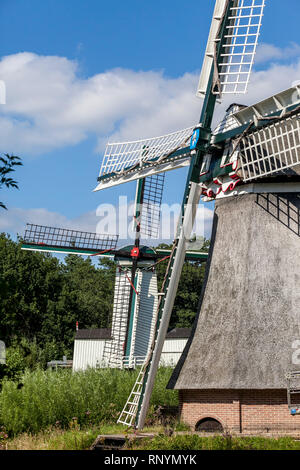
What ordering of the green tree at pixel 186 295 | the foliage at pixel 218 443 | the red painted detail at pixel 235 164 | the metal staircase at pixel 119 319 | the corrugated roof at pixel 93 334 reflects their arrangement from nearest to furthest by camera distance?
the foliage at pixel 218 443 < the red painted detail at pixel 235 164 < the metal staircase at pixel 119 319 < the corrugated roof at pixel 93 334 < the green tree at pixel 186 295

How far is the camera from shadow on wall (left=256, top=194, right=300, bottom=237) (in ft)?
45.0

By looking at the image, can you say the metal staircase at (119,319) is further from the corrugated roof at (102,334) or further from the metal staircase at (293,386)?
the metal staircase at (293,386)

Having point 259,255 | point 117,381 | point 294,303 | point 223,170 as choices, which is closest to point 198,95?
point 223,170

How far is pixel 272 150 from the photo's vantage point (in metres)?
13.4

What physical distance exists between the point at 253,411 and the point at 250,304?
2389 millimetres

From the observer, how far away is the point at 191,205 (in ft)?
46.2

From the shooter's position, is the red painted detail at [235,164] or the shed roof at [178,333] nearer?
the red painted detail at [235,164]

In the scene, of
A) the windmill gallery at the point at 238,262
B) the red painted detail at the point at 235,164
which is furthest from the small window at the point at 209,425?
the red painted detail at the point at 235,164

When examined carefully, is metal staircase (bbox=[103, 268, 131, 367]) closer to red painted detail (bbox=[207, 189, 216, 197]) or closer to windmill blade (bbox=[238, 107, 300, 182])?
red painted detail (bbox=[207, 189, 216, 197])

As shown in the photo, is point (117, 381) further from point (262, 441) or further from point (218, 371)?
point (262, 441)

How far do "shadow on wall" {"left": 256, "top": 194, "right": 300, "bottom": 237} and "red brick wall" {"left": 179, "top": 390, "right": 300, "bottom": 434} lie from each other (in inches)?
153

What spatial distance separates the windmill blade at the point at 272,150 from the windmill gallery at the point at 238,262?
3 centimetres

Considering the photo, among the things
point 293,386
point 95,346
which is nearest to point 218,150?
point 293,386

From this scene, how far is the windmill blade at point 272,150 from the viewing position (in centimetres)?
1280
